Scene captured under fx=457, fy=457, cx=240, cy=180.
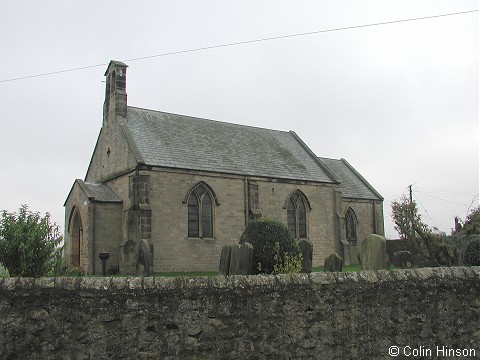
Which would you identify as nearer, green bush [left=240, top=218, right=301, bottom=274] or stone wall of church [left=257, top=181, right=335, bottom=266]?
green bush [left=240, top=218, right=301, bottom=274]

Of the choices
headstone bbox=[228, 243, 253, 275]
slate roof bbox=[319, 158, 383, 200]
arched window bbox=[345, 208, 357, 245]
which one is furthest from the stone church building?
headstone bbox=[228, 243, 253, 275]

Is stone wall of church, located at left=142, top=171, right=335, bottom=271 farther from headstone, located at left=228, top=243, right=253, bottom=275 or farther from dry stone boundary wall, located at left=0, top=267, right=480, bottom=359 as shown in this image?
dry stone boundary wall, located at left=0, top=267, right=480, bottom=359

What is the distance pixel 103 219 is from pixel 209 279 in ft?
60.3

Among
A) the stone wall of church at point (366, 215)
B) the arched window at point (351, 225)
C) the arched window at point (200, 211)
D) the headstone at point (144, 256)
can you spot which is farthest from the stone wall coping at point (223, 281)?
the stone wall of church at point (366, 215)

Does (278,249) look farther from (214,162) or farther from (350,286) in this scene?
(214,162)

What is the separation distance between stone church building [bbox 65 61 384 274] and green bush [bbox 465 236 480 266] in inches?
433

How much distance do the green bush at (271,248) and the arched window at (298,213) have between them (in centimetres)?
1246

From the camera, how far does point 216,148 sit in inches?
1072

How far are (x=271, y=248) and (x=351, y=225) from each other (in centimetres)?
1982

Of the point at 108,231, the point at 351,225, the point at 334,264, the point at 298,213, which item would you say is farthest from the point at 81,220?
the point at 351,225

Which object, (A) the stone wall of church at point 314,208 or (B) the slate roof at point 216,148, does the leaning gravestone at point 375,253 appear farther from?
(A) the stone wall of church at point 314,208

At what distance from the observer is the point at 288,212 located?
27.8 metres

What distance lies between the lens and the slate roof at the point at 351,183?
34.0 metres

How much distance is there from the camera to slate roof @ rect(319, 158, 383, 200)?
34.0 m
